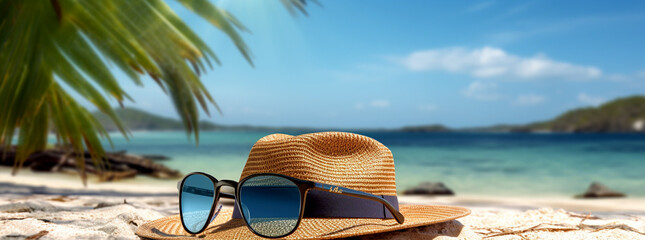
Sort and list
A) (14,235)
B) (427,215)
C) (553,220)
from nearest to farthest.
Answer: (14,235) → (427,215) → (553,220)

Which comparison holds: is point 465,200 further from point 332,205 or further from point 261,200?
point 261,200

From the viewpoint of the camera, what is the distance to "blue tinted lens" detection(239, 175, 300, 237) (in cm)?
145

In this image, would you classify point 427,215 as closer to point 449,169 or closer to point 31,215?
point 31,215

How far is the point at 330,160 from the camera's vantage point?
169 cm

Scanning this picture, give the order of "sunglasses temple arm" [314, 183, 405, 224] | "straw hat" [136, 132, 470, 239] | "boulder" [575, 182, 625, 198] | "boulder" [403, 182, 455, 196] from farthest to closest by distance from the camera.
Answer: "boulder" [575, 182, 625, 198] → "boulder" [403, 182, 455, 196] → "straw hat" [136, 132, 470, 239] → "sunglasses temple arm" [314, 183, 405, 224]

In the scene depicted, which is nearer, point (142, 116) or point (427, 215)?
point (427, 215)

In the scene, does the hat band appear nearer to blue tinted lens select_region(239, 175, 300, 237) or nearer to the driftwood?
blue tinted lens select_region(239, 175, 300, 237)

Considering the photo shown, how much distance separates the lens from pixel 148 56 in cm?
371

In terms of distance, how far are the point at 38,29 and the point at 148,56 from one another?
0.79 metres

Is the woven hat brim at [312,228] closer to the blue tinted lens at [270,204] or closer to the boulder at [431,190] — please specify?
the blue tinted lens at [270,204]

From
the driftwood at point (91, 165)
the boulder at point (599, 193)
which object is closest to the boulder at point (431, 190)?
the boulder at point (599, 193)

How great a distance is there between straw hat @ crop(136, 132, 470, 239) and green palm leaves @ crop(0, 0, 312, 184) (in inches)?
78.3

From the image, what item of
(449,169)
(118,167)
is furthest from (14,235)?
(449,169)

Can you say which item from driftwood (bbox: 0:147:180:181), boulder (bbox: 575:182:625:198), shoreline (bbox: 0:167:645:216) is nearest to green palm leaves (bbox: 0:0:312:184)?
shoreline (bbox: 0:167:645:216)
